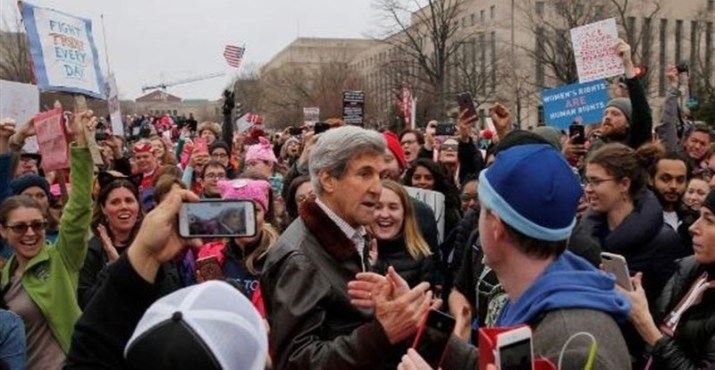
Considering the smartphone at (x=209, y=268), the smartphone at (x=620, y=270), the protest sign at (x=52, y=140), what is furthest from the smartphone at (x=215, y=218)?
the protest sign at (x=52, y=140)

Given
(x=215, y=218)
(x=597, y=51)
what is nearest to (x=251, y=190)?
(x=215, y=218)

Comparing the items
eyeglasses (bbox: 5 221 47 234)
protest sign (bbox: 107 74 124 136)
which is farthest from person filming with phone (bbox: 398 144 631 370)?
protest sign (bbox: 107 74 124 136)

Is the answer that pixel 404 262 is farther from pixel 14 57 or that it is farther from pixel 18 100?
pixel 14 57

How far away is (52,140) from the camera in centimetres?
598

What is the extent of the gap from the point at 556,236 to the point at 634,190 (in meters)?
2.56

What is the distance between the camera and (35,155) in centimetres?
803

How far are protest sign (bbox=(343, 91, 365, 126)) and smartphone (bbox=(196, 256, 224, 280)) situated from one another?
8.51 meters

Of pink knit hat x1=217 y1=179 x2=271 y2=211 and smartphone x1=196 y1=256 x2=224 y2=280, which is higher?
pink knit hat x1=217 y1=179 x2=271 y2=211

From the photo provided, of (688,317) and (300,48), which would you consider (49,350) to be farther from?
(300,48)

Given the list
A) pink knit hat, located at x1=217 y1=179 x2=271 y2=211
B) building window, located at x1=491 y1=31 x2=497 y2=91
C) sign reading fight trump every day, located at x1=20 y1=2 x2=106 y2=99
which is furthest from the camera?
building window, located at x1=491 y1=31 x2=497 y2=91

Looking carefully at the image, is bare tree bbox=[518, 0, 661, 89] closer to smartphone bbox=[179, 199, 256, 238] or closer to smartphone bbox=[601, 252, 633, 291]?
smartphone bbox=[601, 252, 633, 291]

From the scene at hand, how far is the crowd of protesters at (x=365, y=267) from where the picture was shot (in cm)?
192

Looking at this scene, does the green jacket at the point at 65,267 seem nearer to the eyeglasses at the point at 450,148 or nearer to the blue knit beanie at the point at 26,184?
the blue knit beanie at the point at 26,184

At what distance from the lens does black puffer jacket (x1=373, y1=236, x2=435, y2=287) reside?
4840 millimetres
